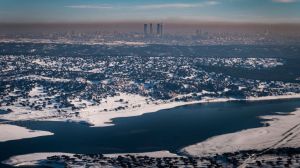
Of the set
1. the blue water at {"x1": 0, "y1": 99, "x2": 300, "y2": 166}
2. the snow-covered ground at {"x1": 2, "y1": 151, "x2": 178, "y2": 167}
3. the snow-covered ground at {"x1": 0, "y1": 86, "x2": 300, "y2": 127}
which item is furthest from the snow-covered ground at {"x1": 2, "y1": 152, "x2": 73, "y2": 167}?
the snow-covered ground at {"x1": 0, "y1": 86, "x2": 300, "y2": 127}

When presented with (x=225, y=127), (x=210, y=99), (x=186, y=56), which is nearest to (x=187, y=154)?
(x=225, y=127)

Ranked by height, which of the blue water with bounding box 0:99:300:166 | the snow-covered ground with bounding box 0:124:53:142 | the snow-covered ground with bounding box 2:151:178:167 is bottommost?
the blue water with bounding box 0:99:300:166

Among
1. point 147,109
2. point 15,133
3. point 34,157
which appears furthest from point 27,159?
point 147,109

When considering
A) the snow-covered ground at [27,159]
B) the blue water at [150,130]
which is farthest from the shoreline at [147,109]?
the snow-covered ground at [27,159]

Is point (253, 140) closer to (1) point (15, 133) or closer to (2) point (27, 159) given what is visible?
(2) point (27, 159)

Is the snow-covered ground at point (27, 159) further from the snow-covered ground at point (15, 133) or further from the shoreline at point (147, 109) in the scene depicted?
the shoreline at point (147, 109)

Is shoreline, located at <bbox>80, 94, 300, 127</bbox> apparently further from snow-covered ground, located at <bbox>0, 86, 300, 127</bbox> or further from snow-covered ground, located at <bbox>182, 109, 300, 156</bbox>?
snow-covered ground, located at <bbox>182, 109, 300, 156</bbox>
